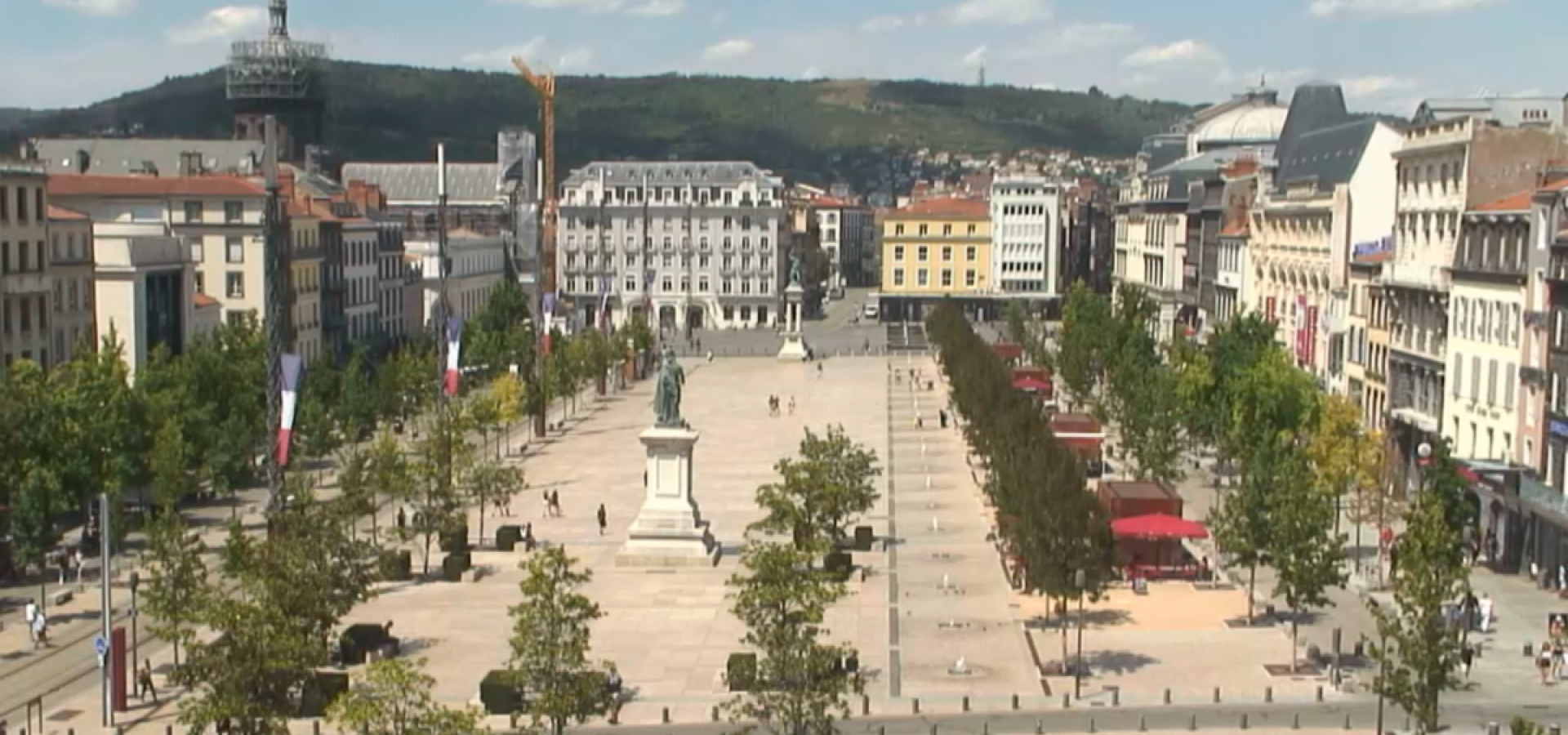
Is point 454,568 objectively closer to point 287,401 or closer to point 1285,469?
point 287,401

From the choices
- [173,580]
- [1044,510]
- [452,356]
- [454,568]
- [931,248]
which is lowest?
[454,568]

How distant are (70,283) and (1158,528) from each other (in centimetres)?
5002

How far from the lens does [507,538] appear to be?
60906 millimetres

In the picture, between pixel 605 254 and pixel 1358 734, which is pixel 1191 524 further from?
pixel 605 254

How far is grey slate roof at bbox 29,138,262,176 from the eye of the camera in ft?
466

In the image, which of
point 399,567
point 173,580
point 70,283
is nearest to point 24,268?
point 70,283

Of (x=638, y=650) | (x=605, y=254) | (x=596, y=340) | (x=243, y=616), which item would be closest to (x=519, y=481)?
(x=638, y=650)

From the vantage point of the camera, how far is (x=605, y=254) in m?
194

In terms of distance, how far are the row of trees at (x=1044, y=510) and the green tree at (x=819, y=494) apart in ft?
14.0

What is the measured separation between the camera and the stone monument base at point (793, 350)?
150 metres

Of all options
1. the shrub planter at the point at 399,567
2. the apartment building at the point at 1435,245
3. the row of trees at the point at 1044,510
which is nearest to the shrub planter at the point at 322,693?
the shrub planter at the point at 399,567

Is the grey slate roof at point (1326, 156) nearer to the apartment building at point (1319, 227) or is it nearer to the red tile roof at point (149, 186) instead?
the apartment building at point (1319, 227)

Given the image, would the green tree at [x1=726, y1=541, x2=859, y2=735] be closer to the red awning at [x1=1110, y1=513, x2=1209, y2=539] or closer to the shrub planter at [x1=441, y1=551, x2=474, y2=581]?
the red awning at [x1=1110, y1=513, x2=1209, y2=539]

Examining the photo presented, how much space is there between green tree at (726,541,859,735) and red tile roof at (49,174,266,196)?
2988 inches
